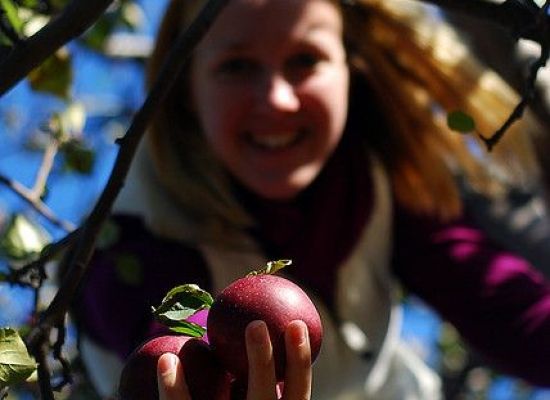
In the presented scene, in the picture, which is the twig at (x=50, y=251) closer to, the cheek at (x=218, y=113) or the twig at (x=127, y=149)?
the twig at (x=127, y=149)

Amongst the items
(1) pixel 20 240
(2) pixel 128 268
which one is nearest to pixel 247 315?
(1) pixel 20 240

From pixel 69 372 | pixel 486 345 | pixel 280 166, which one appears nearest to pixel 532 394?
pixel 486 345

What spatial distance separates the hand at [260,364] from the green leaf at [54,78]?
2.58 feet

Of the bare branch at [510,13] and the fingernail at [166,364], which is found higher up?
the bare branch at [510,13]

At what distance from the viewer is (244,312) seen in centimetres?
86

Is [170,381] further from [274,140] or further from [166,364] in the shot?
[274,140]

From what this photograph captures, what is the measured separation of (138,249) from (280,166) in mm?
263

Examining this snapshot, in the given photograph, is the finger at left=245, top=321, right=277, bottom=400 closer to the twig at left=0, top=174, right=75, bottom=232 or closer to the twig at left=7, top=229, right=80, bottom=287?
the twig at left=7, top=229, right=80, bottom=287

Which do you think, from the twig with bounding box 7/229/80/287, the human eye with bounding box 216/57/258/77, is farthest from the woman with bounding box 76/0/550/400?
the twig with bounding box 7/229/80/287

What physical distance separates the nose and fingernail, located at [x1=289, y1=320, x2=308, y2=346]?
94cm

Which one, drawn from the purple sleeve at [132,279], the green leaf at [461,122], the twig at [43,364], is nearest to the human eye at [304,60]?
the purple sleeve at [132,279]

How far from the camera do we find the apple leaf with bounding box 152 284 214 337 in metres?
0.89

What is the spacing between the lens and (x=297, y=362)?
870 millimetres

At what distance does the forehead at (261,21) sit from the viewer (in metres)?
1.78
